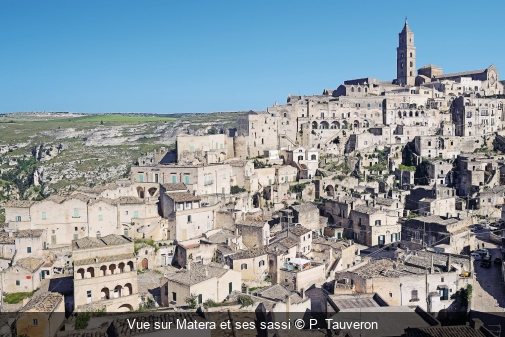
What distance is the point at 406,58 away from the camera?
3474 inches

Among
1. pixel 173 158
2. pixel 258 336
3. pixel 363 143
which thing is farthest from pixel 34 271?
pixel 363 143

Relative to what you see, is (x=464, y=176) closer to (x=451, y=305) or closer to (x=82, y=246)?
(x=451, y=305)

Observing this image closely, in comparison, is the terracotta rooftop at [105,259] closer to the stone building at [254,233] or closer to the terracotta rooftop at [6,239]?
the terracotta rooftop at [6,239]

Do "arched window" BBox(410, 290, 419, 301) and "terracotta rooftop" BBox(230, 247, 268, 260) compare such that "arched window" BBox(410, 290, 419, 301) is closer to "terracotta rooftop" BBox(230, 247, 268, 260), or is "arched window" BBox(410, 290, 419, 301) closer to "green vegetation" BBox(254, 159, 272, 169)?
"terracotta rooftop" BBox(230, 247, 268, 260)

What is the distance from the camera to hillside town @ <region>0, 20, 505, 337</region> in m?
28.0

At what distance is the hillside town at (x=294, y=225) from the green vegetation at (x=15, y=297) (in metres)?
0.08

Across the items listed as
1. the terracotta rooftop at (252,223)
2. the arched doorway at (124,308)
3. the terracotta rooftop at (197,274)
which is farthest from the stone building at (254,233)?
the arched doorway at (124,308)

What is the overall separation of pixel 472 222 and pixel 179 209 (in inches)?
906

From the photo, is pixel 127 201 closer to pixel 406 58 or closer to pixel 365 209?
pixel 365 209

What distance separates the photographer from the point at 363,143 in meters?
62.7

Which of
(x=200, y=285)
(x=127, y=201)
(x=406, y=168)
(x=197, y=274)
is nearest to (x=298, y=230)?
(x=197, y=274)

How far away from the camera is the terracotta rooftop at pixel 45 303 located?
1025 inches

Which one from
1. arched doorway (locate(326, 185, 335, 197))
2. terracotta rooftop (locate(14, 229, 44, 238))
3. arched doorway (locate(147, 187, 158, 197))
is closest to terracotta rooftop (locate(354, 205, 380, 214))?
arched doorway (locate(326, 185, 335, 197))

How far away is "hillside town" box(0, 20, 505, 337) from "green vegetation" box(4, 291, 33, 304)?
82 mm
